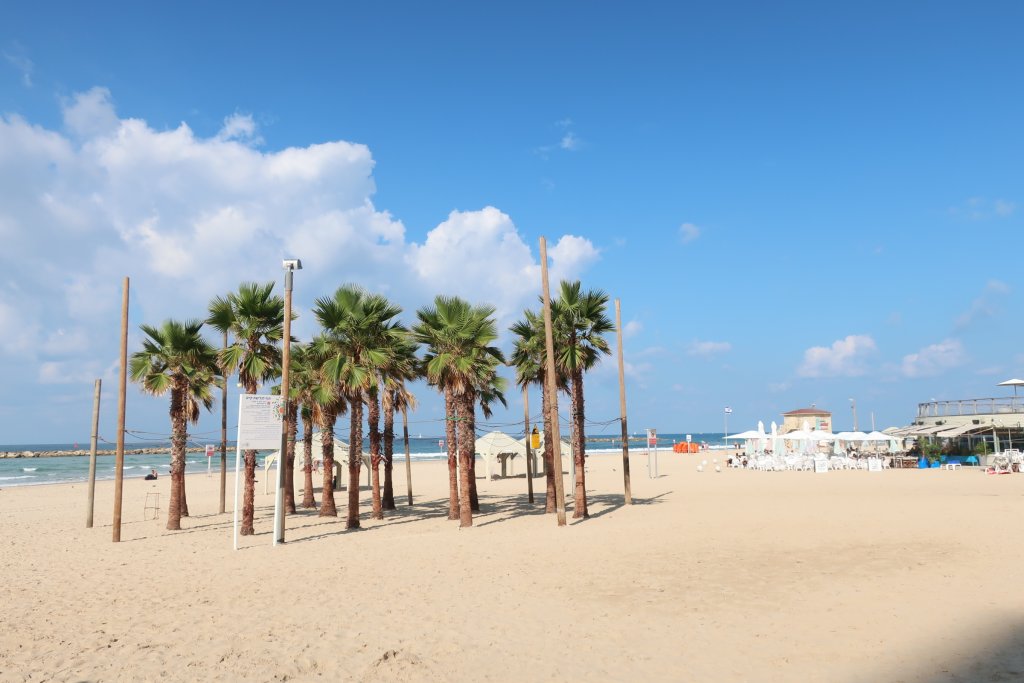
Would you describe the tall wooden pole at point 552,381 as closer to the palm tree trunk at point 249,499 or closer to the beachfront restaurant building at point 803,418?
the palm tree trunk at point 249,499

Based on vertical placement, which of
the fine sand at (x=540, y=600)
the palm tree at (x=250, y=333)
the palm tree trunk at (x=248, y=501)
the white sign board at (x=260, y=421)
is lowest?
the fine sand at (x=540, y=600)

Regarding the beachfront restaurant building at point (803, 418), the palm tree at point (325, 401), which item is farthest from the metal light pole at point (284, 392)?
the beachfront restaurant building at point (803, 418)

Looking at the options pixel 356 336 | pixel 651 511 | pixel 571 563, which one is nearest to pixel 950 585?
pixel 571 563

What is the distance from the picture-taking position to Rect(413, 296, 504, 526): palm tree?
65.2ft

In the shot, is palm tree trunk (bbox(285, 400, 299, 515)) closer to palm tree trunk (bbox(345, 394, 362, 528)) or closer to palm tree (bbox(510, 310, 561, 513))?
palm tree trunk (bbox(345, 394, 362, 528))

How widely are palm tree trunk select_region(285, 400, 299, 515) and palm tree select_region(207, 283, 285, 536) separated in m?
1.81

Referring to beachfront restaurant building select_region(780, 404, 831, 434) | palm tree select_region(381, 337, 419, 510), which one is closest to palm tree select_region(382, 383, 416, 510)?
palm tree select_region(381, 337, 419, 510)

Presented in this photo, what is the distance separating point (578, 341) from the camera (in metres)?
21.8

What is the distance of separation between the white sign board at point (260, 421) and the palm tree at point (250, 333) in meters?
1.56

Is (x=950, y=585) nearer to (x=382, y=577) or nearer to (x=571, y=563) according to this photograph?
(x=571, y=563)

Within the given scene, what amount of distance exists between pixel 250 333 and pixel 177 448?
5.19 m

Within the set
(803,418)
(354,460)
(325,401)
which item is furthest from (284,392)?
(803,418)

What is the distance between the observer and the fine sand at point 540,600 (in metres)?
7.85

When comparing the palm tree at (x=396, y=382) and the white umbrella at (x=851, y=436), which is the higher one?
the palm tree at (x=396, y=382)
